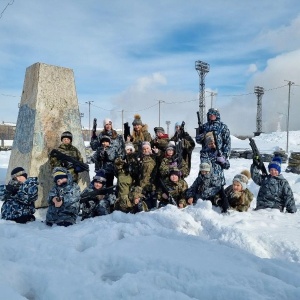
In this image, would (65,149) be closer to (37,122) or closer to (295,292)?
(37,122)

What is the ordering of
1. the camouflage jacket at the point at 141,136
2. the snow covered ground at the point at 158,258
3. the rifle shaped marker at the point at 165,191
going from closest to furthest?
the snow covered ground at the point at 158,258
the rifle shaped marker at the point at 165,191
the camouflage jacket at the point at 141,136

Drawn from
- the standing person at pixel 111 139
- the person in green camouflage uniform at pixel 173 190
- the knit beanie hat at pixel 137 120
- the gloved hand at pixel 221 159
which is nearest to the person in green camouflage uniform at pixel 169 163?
the person in green camouflage uniform at pixel 173 190

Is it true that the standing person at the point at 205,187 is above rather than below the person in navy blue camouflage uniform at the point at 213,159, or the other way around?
below

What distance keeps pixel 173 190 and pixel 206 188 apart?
0.51 m

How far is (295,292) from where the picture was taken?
2.31 metres

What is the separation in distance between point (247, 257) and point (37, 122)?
4.31 meters

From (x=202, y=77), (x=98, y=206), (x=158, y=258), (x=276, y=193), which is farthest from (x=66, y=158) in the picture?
(x=202, y=77)

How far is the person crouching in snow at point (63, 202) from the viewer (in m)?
4.70

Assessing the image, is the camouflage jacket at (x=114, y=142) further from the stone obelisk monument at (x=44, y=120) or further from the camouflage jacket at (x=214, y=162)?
the camouflage jacket at (x=214, y=162)

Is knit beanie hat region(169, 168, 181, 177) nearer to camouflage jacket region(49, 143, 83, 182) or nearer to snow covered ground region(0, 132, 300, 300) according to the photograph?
snow covered ground region(0, 132, 300, 300)

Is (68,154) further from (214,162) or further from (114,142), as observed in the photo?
Result: (214,162)

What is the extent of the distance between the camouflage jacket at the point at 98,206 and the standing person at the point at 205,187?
1.20 meters

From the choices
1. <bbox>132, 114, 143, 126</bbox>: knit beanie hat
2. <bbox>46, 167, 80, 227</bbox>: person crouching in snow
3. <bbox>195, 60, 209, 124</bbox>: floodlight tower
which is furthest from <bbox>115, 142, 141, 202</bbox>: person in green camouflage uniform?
<bbox>195, 60, 209, 124</bbox>: floodlight tower

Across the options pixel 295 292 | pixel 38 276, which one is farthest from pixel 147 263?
pixel 295 292
